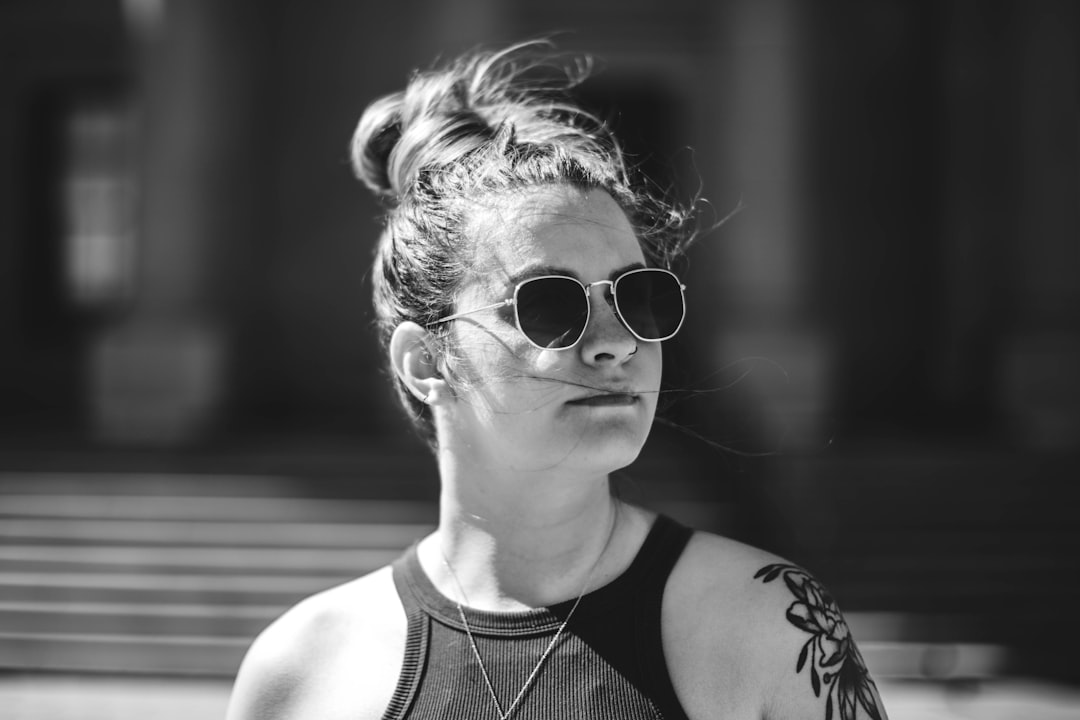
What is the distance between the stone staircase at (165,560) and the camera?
21.4ft

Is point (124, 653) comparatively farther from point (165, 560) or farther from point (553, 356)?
point (553, 356)

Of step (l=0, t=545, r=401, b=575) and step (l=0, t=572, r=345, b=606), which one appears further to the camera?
step (l=0, t=545, r=401, b=575)

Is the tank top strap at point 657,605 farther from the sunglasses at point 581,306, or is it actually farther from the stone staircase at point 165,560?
the stone staircase at point 165,560

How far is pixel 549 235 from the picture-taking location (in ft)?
5.43

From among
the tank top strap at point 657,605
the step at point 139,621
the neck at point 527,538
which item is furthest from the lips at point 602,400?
the step at point 139,621

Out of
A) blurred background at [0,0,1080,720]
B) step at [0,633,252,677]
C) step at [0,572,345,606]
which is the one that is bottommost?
step at [0,633,252,677]

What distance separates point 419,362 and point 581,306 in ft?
1.09

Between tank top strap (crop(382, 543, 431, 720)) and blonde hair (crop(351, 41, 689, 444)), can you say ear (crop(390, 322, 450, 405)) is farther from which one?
tank top strap (crop(382, 543, 431, 720))

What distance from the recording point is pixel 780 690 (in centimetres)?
153

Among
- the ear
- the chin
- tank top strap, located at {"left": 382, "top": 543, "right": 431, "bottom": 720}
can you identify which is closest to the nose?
the chin

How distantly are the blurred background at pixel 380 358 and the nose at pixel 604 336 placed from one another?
14.9 feet

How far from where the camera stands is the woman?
5.17ft

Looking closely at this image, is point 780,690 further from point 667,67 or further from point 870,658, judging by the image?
point 667,67

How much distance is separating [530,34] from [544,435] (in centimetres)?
1129
